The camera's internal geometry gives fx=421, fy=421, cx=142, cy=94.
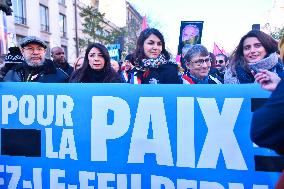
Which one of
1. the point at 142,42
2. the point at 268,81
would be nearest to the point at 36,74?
the point at 142,42

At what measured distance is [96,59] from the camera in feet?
12.9

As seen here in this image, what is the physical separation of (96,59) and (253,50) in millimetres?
1425

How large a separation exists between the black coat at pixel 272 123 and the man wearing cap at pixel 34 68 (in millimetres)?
2747

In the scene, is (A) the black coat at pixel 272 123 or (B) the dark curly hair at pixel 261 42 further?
(B) the dark curly hair at pixel 261 42

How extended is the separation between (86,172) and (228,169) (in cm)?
92

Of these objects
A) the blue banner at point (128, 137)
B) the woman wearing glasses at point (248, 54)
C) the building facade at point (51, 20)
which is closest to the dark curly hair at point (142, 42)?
the woman wearing glasses at point (248, 54)

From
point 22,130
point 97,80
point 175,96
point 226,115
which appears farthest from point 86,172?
point 97,80

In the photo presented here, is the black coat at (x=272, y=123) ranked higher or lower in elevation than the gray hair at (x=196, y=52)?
lower

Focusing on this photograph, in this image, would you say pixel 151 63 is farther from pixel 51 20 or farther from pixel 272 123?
pixel 51 20

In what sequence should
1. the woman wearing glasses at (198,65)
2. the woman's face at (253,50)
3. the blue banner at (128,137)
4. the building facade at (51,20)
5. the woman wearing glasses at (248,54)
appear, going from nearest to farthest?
1. the blue banner at (128,137)
2. the woman wearing glasses at (248,54)
3. the woman's face at (253,50)
4. the woman wearing glasses at (198,65)
5. the building facade at (51,20)

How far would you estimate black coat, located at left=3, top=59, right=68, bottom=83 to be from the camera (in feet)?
12.6

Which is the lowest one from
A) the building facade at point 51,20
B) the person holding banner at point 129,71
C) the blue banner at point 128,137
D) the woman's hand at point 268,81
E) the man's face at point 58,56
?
the blue banner at point 128,137

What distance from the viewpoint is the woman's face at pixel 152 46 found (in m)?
3.86

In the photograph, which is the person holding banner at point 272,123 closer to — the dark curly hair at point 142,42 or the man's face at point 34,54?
the dark curly hair at point 142,42
